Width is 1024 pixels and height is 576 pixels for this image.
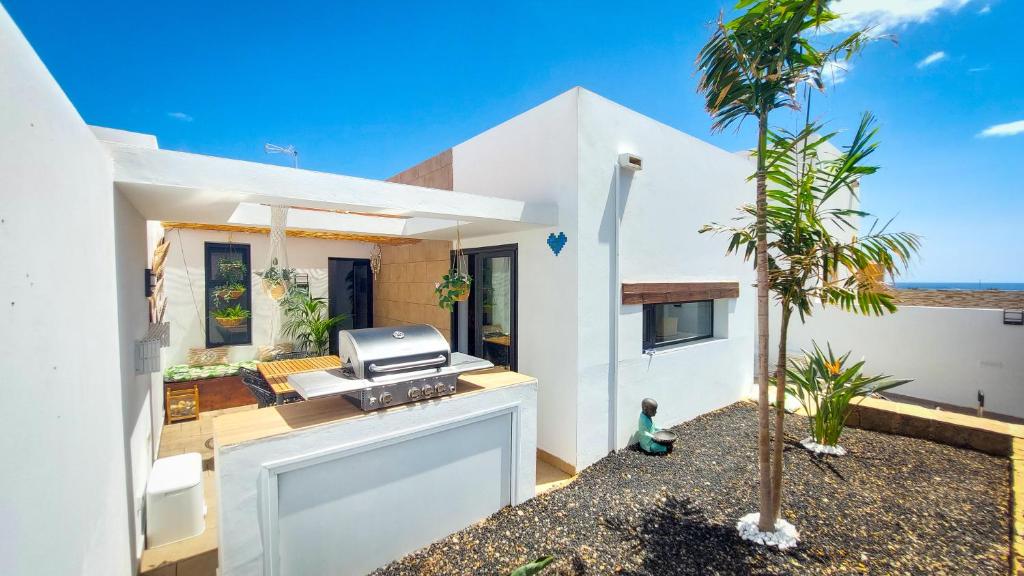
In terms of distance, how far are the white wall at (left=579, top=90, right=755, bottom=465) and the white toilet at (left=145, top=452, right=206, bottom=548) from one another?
453cm

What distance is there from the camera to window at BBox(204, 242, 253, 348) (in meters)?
8.62

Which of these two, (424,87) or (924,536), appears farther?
(424,87)

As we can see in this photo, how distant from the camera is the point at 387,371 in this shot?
3.78 m

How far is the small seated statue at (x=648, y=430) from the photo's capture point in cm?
594

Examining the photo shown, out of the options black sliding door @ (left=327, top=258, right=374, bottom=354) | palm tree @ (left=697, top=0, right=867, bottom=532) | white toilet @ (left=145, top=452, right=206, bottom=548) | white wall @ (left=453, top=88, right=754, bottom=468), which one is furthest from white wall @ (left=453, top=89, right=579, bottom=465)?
black sliding door @ (left=327, top=258, right=374, bottom=354)

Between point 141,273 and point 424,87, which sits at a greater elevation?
point 424,87

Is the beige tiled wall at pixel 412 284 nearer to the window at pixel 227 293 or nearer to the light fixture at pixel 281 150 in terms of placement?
the light fixture at pixel 281 150

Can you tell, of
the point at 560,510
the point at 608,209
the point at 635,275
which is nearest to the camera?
the point at 560,510

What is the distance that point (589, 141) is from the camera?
549 cm

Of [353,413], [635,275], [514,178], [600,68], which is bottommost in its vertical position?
[353,413]

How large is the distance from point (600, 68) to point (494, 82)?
11.2ft

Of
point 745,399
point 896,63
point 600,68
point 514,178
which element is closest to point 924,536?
point 745,399

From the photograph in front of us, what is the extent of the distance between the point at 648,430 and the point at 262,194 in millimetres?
5865

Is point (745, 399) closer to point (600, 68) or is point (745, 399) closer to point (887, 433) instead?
point (887, 433)
